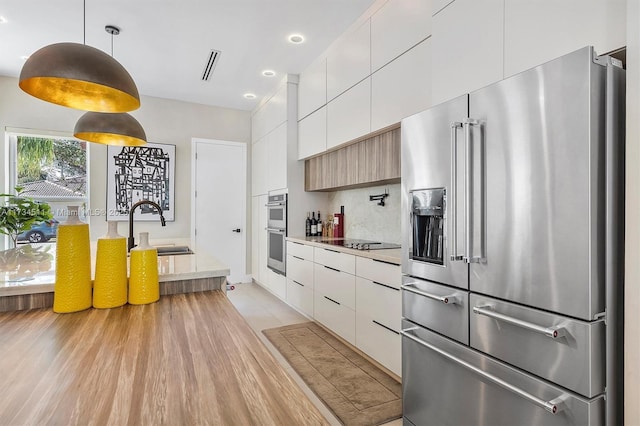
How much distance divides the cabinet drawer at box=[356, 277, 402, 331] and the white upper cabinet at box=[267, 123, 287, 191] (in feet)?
6.38

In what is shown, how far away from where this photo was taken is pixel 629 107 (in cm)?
108

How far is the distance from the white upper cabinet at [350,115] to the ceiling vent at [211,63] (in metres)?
1.28

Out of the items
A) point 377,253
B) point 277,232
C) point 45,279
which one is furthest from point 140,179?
point 377,253

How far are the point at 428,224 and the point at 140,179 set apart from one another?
169 inches

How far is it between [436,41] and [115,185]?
14.3 feet

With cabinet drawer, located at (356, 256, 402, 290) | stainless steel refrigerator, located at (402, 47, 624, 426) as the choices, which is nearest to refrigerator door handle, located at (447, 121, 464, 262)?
stainless steel refrigerator, located at (402, 47, 624, 426)

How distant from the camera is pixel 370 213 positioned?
11.3ft

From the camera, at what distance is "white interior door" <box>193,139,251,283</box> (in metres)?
5.10

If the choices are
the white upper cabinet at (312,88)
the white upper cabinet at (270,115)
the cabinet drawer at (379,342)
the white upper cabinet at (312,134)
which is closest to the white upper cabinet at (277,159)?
the white upper cabinet at (270,115)

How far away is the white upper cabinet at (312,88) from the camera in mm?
3523

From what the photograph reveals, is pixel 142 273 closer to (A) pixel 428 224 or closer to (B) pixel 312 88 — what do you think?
(A) pixel 428 224

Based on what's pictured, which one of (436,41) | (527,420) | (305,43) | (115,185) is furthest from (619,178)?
(115,185)

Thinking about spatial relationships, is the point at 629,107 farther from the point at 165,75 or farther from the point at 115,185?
the point at 115,185

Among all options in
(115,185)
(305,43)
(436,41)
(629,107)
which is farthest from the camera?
(115,185)
